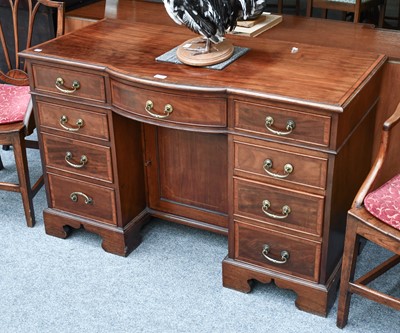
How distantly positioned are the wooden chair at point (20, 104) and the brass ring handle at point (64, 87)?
0.32 metres

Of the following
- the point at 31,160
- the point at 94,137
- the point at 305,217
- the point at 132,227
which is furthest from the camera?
the point at 31,160

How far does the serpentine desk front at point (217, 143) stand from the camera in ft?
6.22

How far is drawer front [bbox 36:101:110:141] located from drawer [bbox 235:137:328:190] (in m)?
0.53

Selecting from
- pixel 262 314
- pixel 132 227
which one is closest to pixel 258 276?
pixel 262 314

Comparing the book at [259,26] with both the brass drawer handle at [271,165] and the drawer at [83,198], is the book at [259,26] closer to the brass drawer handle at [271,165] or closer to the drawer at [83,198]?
the brass drawer handle at [271,165]

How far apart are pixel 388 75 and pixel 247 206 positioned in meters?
0.64

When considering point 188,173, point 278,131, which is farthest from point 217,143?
point 278,131

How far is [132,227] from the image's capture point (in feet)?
8.05

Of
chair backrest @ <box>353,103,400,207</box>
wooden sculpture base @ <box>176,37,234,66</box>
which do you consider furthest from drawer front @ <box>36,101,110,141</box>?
chair backrest @ <box>353,103,400,207</box>

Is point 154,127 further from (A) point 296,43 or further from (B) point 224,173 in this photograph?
(A) point 296,43

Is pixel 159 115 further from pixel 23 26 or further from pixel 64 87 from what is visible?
pixel 23 26

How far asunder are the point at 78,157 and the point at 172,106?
524 mm

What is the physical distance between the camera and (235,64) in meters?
2.07

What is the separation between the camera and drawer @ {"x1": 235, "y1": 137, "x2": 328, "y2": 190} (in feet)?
6.18
